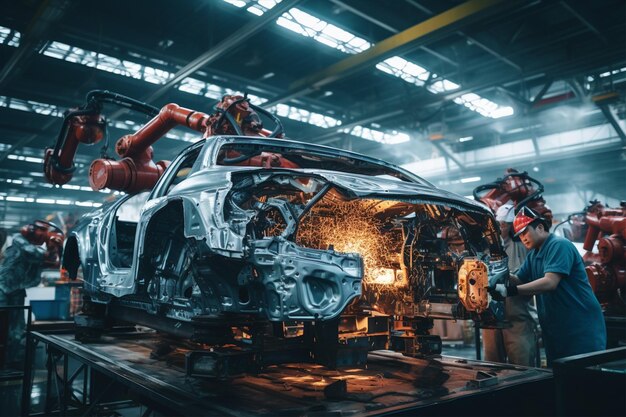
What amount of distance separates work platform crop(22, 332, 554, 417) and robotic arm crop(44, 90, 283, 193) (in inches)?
70.7

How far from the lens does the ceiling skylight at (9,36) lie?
7639 millimetres

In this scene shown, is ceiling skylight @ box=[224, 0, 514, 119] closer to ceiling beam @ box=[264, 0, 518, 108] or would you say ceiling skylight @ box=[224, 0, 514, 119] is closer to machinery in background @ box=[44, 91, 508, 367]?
ceiling beam @ box=[264, 0, 518, 108]

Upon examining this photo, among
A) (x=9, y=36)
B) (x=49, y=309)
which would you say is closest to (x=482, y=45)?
(x=9, y=36)

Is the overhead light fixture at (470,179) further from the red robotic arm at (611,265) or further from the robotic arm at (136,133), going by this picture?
the robotic arm at (136,133)

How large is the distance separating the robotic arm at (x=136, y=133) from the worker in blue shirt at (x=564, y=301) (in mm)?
2534

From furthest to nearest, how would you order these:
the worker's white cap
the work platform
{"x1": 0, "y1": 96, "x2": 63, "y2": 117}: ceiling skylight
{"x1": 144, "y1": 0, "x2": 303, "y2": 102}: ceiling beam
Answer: {"x1": 0, "y1": 96, "x2": 63, "y2": 117}: ceiling skylight → {"x1": 144, "y1": 0, "x2": 303, "y2": 102}: ceiling beam → the worker's white cap → the work platform

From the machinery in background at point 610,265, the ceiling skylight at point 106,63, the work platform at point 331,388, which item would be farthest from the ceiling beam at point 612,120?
the ceiling skylight at point 106,63

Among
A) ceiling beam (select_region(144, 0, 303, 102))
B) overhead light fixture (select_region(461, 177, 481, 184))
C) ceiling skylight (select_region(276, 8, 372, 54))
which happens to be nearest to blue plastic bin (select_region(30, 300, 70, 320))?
ceiling beam (select_region(144, 0, 303, 102))

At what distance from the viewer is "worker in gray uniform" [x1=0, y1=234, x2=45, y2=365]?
23.2 ft

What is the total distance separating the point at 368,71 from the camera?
362 inches

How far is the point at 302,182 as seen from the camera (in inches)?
124

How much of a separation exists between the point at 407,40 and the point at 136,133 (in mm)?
4094

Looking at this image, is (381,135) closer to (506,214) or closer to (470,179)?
(470,179)

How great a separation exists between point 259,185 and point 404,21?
576 cm
